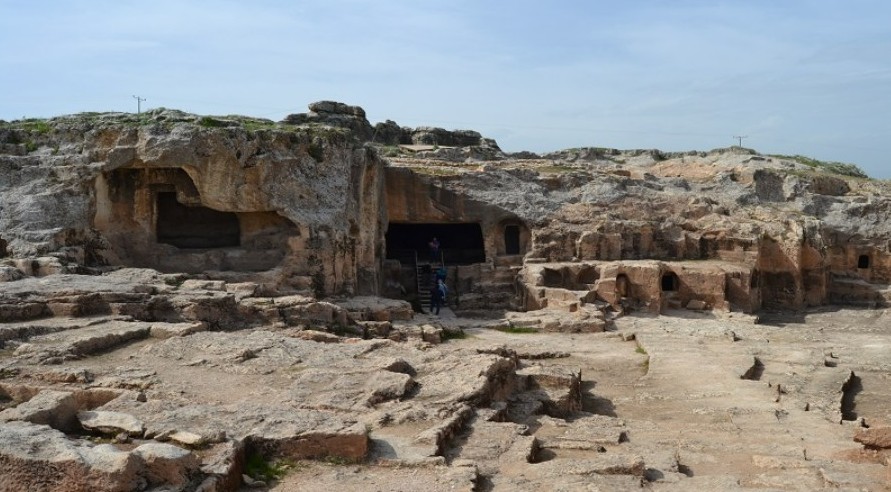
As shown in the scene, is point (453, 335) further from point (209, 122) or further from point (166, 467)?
point (166, 467)

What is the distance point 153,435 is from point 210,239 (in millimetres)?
14443

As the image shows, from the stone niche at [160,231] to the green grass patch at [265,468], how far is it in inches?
483

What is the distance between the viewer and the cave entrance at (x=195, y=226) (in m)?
20.7

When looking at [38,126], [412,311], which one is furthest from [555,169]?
[38,126]

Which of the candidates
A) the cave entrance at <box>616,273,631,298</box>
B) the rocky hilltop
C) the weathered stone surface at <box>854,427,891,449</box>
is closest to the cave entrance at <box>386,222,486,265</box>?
the rocky hilltop

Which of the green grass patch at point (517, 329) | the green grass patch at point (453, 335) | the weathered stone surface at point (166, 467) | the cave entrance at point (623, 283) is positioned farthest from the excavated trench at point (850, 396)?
the weathered stone surface at point (166, 467)

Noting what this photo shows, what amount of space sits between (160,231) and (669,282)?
13.4 meters

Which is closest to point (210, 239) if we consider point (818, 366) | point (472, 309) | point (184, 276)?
point (184, 276)

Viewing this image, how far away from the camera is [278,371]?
10.1 m

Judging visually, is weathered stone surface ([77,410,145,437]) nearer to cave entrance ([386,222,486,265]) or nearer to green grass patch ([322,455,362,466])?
green grass patch ([322,455,362,466])

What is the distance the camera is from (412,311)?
18.1 m

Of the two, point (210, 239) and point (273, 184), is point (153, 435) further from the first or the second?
point (210, 239)

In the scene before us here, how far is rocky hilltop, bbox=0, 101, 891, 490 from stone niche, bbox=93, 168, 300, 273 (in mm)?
60

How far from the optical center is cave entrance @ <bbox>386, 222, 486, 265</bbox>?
26.0 meters
